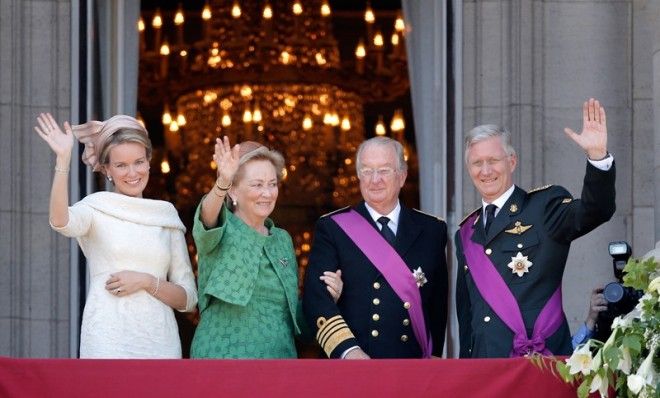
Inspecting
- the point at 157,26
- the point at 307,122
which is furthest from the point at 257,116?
the point at 157,26

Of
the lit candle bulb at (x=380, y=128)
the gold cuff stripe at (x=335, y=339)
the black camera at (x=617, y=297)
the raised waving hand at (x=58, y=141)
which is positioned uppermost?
the lit candle bulb at (x=380, y=128)

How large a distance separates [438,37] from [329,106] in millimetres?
5338

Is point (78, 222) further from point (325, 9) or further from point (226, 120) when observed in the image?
point (226, 120)

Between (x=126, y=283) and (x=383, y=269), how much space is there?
41.4 inches

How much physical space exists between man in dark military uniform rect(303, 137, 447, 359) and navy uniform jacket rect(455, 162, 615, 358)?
19 centimetres

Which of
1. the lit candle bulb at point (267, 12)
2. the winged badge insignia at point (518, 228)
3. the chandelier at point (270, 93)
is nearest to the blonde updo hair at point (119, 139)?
the winged badge insignia at point (518, 228)

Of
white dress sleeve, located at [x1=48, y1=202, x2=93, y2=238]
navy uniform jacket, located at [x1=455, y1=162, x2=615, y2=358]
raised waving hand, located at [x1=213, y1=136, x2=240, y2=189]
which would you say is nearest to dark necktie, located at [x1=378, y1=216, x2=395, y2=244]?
navy uniform jacket, located at [x1=455, y1=162, x2=615, y2=358]

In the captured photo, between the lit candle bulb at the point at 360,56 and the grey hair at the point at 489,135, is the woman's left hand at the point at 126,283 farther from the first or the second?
the lit candle bulb at the point at 360,56

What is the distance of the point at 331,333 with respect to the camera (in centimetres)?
724

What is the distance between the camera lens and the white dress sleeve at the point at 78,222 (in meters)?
7.11

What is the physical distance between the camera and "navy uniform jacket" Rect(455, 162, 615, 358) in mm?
7191

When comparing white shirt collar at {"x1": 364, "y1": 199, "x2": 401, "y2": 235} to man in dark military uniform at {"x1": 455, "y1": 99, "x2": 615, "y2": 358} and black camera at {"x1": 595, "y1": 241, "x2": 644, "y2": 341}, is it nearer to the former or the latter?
man in dark military uniform at {"x1": 455, "y1": 99, "x2": 615, "y2": 358}

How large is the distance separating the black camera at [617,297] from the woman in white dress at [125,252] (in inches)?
63.8

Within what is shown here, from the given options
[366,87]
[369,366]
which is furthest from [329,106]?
[369,366]
